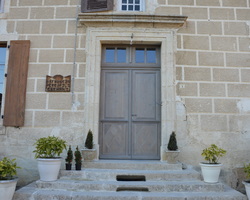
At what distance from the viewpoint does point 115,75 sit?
237 inches

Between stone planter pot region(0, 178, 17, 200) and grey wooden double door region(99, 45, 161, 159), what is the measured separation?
2.22m

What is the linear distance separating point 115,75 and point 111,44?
0.79 metres

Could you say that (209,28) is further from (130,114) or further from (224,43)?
(130,114)

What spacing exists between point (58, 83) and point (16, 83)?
980 mm

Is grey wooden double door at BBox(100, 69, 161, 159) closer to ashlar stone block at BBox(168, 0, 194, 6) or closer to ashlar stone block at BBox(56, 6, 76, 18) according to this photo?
ashlar stone block at BBox(56, 6, 76, 18)

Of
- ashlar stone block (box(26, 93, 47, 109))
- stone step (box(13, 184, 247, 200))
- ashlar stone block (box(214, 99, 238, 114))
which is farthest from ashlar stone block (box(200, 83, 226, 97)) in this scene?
ashlar stone block (box(26, 93, 47, 109))

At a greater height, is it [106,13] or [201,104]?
[106,13]

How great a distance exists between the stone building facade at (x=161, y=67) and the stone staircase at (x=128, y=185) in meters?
0.63

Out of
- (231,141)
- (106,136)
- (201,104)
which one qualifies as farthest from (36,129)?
(231,141)

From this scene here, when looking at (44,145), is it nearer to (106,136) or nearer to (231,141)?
(106,136)

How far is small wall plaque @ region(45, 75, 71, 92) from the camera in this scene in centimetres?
569

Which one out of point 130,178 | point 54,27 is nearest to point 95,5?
point 54,27

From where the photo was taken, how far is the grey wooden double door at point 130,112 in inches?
228

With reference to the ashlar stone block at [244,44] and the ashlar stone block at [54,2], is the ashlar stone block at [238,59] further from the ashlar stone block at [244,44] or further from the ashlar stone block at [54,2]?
the ashlar stone block at [54,2]
